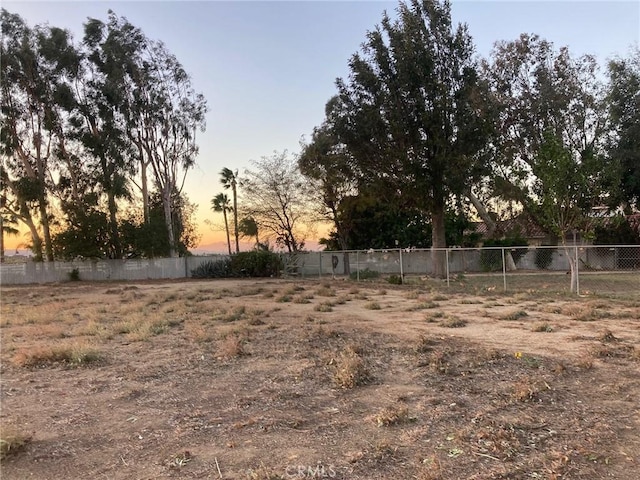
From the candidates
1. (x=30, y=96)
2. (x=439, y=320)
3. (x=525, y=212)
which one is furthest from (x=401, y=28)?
(x=30, y=96)

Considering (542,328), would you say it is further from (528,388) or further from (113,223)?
(113,223)

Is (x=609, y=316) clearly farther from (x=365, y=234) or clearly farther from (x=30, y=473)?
(x=365, y=234)

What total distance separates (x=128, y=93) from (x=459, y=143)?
2594 centimetres

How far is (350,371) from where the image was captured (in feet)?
21.1

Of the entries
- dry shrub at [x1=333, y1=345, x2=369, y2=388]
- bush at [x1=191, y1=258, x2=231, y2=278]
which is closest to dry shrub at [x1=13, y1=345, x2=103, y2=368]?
dry shrub at [x1=333, y1=345, x2=369, y2=388]

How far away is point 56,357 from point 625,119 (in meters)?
30.4

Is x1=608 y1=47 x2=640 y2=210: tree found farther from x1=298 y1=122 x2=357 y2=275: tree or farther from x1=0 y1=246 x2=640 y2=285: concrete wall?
x1=298 y1=122 x2=357 y2=275: tree

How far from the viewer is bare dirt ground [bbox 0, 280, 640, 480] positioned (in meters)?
4.07

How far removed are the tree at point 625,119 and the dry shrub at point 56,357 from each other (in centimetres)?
2727

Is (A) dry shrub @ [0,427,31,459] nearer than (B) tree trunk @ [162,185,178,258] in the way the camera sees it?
Yes

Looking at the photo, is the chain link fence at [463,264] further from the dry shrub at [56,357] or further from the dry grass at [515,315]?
the dry shrub at [56,357]

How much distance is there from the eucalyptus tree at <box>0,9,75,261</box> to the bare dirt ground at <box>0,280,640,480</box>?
2860cm

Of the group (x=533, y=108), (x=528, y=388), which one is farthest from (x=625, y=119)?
(x=528, y=388)

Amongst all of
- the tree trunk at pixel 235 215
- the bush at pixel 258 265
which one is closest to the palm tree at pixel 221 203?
the tree trunk at pixel 235 215
